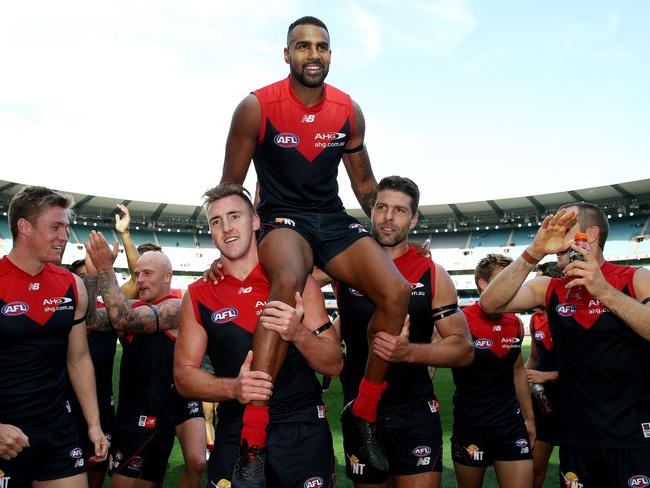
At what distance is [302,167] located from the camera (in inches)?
159

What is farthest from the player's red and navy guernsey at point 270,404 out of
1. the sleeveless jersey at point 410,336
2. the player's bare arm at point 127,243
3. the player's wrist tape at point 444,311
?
the player's bare arm at point 127,243

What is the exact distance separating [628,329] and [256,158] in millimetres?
2834

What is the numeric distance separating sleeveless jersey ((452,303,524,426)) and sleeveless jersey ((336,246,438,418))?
1096 mm

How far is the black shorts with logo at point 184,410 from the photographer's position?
554cm

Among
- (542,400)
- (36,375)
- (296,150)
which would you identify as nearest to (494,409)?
(542,400)

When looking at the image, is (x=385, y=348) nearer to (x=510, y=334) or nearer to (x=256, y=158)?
(x=256, y=158)

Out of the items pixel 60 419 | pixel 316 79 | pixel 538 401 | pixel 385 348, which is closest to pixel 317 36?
pixel 316 79

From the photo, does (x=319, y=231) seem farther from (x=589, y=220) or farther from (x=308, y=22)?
(x=589, y=220)

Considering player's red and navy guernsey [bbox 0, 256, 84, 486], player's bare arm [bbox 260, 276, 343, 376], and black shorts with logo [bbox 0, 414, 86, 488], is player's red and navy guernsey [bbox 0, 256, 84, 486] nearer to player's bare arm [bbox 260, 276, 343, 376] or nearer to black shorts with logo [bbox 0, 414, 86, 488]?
black shorts with logo [bbox 0, 414, 86, 488]

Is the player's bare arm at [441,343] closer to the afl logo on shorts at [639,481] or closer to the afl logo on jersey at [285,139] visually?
the afl logo on shorts at [639,481]

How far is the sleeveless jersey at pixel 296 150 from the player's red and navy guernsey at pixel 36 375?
5.95 feet

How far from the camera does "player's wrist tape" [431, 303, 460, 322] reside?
15.1 feet

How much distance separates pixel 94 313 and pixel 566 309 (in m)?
4.01

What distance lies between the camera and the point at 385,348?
3.78m
